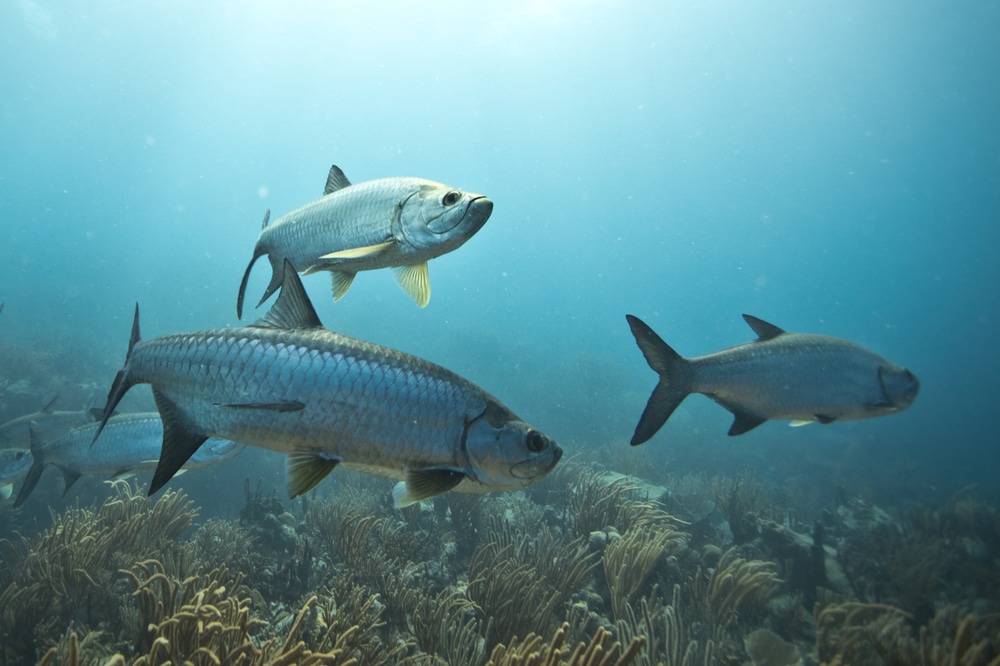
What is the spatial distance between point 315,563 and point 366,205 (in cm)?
473

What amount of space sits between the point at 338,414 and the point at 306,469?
1.06ft

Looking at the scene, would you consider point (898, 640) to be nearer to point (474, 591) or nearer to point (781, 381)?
point (781, 381)

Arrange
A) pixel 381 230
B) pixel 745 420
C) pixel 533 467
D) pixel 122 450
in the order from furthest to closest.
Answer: pixel 122 450
pixel 745 420
pixel 381 230
pixel 533 467

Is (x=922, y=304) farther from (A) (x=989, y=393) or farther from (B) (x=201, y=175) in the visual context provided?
(B) (x=201, y=175)

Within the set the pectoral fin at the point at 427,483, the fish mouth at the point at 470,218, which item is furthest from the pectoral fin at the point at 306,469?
the fish mouth at the point at 470,218

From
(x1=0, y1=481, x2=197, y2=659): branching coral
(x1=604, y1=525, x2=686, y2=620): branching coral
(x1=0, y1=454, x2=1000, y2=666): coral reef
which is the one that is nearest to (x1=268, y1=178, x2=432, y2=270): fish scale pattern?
(x1=0, y1=454, x2=1000, y2=666): coral reef

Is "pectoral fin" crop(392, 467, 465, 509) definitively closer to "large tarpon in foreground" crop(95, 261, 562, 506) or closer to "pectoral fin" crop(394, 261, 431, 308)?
"large tarpon in foreground" crop(95, 261, 562, 506)

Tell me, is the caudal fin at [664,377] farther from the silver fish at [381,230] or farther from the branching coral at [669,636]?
the silver fish at [381,230]

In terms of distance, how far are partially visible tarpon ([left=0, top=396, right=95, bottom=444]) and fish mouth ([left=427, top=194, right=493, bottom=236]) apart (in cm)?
876

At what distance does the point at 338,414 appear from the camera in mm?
2199

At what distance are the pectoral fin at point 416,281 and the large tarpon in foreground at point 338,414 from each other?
1.07m

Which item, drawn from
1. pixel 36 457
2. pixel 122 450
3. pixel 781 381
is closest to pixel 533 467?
pixel 781 381

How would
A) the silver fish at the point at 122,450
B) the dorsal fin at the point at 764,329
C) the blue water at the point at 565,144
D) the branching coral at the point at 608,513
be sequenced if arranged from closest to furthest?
the dorsal fin at the point at 764,329 → the silver fish at the point at 122,450 → the branching coral at the point at 608,513 → the blue water at the point at 565,144

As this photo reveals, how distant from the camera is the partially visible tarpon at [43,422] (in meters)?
7.95
